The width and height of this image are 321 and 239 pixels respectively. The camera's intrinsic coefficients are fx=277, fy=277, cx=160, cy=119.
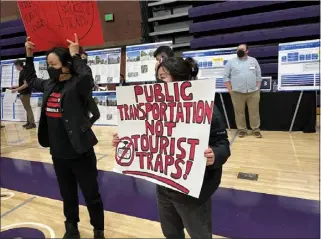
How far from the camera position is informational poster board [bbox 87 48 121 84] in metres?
5.48

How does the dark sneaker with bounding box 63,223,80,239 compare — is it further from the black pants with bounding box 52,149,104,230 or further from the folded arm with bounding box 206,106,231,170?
the folded arm with bounding box 206,106,231,170

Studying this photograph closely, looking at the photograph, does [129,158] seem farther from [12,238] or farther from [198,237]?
[12,238]

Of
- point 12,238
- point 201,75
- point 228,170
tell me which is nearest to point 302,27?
point 201,75

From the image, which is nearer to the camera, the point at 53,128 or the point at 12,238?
the point at 53,128

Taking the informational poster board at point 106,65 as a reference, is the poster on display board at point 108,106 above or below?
below

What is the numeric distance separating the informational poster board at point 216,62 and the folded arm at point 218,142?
396 centimetres

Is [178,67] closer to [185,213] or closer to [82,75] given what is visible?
[185,213]

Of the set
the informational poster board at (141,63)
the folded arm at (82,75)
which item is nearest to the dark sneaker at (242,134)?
the informational poster board at (141,63)

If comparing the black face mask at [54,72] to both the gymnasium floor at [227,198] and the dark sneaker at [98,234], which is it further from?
the gymnasium floor at [227,198]

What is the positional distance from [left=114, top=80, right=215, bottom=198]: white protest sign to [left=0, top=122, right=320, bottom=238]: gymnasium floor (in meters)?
1.10

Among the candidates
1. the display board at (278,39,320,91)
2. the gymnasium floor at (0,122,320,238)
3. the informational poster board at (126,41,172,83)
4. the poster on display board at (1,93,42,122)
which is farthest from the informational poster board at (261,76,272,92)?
the poster on display board at (1,93,42,122)

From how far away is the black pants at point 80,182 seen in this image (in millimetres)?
2004

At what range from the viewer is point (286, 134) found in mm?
4730

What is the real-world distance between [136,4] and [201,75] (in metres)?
3.53
